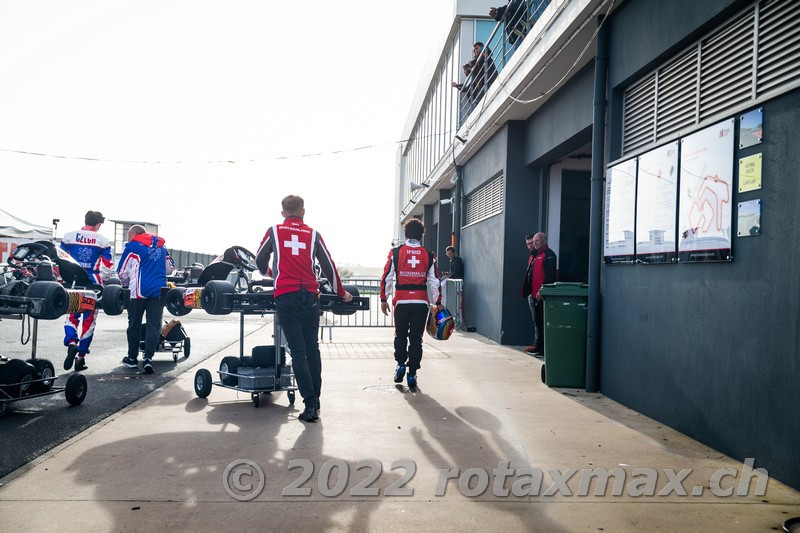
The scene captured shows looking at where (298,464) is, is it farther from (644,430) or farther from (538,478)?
(644,430)

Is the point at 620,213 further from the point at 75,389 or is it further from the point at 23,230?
the point at 23,230

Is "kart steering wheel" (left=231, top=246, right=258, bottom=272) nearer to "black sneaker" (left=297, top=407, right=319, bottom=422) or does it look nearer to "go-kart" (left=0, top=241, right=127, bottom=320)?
"go-kart" (left=0, top=241, right=127, bottom=320)

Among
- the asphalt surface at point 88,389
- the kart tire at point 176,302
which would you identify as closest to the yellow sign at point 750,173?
the asphalt surface at point 88,389

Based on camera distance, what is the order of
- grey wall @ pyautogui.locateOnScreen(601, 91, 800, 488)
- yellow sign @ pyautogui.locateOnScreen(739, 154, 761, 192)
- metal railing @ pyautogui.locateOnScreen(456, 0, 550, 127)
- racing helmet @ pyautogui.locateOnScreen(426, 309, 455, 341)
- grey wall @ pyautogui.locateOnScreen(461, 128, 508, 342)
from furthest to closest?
1. grey wall @ pyautogui.locateOnScreen(461, 128, 508, 342)
2. metal railing @ pyautogui.locateOnScreen(456, 0, 550, 127)
3. racing helmet @ pyautogui.locateOnScreen(426, 309, 455, 341)
4. yellow sign @ pyautogui.locateOnScreen(739, 154, 761, 192)
5. grey wall @ pyautogui.locateOnScreen(601, 91, 800, 488)

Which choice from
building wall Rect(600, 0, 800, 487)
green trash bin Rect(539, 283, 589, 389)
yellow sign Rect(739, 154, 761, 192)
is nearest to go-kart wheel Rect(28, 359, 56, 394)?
green trash bin Rect(539, 283, 589, 389)

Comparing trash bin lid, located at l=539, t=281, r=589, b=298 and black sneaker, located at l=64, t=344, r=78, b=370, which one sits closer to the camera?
trash bin lid, located at l=539, t=281, r=589, b=298

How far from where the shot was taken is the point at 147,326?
902 centimetres

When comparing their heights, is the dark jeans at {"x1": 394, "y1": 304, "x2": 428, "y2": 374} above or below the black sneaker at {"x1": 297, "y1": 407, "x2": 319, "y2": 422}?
above

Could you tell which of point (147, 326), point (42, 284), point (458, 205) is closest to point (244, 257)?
point (42, 284)

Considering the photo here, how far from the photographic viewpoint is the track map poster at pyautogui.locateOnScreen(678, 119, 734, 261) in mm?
5164

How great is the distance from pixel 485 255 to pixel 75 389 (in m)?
9.71

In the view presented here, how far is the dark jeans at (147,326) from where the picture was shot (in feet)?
29.2

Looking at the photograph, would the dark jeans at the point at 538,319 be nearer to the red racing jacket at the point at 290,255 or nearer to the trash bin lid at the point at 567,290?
the trash bin lid at the point at 567,290

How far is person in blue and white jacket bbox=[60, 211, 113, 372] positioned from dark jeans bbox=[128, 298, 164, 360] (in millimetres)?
465
